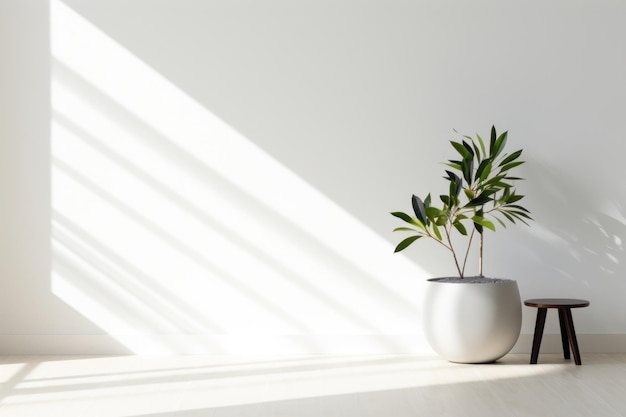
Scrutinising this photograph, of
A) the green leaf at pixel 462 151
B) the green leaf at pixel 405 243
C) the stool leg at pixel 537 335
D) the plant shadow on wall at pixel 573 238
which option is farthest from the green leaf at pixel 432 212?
the stool leg at pixel 537 335

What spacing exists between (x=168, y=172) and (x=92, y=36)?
837mm

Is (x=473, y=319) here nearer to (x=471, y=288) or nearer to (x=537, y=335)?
(x=471, y=288)

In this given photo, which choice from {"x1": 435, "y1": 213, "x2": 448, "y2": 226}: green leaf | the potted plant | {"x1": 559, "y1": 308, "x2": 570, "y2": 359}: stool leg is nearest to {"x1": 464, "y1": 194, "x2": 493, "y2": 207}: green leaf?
the potted plant

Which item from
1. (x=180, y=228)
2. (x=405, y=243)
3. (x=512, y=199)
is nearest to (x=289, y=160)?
(x=180, y=228)

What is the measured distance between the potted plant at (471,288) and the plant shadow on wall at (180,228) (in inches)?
15.1

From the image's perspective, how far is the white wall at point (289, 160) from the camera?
15.1 feet

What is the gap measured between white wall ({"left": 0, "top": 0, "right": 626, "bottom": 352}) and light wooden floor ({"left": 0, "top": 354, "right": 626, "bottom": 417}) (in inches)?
10.1

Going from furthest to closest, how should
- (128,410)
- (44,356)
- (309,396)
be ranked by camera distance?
(44,356) → (309,396) → (128,410)

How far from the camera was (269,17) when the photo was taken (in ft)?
15.1

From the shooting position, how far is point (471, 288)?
13.6 ft

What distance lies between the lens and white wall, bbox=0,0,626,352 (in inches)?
181

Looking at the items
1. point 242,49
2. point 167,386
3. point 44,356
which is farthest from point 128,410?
point 242,49

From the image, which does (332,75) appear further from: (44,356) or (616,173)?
(44,356)

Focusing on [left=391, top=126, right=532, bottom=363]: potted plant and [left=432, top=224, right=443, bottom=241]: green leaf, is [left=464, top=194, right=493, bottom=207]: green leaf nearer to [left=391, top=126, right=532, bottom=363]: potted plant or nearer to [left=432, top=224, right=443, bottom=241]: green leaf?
[left=391, top=126, right=532, bottom=363]: potted plant
